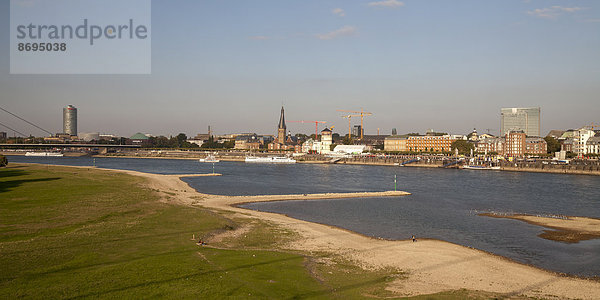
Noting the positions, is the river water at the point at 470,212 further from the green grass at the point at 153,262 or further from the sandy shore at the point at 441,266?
the green grass at the point at 153,262

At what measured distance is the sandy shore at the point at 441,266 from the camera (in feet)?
64.0

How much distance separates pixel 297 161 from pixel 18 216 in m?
139

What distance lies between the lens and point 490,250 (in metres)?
28.9

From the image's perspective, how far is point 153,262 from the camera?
19828 mm

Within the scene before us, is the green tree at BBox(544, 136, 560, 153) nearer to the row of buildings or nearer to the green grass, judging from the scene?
the row of buildings

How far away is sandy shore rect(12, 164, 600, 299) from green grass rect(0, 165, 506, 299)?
49.8 inches

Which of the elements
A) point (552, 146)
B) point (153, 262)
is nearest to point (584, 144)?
point (552, 146)

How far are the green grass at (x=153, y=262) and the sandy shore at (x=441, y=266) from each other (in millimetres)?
1265

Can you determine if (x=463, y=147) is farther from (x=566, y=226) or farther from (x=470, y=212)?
(x=566, y=226)

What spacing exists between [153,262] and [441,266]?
1497 centimetres

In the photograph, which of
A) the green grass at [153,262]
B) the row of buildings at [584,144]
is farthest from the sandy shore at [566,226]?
the row of buildings at [584,144]

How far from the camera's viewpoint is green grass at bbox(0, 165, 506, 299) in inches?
642

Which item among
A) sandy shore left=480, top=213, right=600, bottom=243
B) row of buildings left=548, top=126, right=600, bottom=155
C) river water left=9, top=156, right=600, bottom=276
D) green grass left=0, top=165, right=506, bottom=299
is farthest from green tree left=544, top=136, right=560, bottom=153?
green grass left=0, top=165, right=506, bottom=299

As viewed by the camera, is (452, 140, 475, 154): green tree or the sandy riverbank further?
(452, 140, 475, 154): green tree
